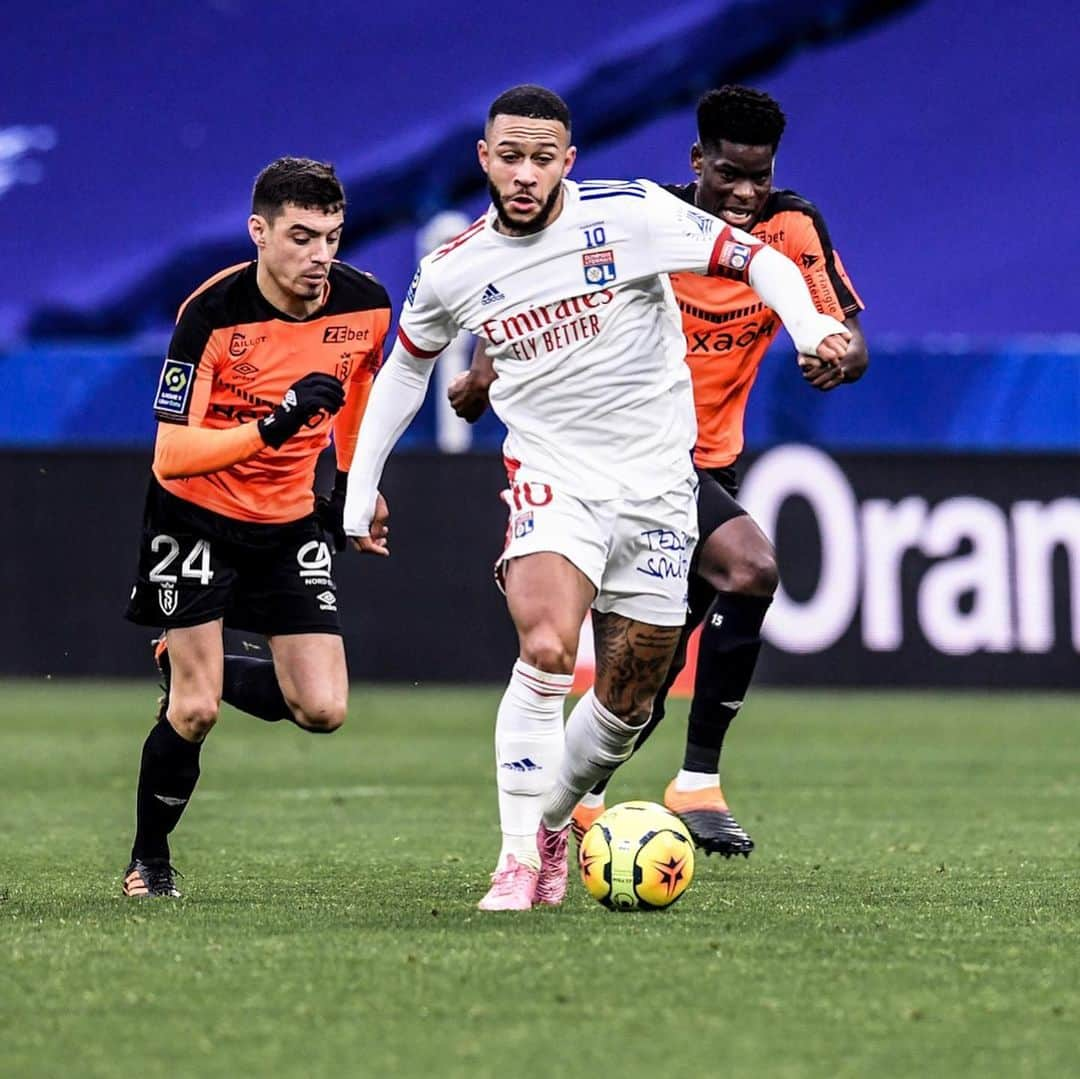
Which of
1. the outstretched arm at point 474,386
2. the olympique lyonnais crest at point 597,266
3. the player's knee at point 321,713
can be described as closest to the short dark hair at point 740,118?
the outstretched arm at point 474,386

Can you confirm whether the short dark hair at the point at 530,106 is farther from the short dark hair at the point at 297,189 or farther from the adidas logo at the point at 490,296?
the short dark hair at the point at 297,189

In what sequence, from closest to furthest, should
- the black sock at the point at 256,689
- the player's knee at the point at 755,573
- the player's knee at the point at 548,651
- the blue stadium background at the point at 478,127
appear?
the player's knee at the point at 548,651 → the black sock at the point at 256,689 → the player's knee at the point at 755,573 → the blue stadium background at the point at 478,127

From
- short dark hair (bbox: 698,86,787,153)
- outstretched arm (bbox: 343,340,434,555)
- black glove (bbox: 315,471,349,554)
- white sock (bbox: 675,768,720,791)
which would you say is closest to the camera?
outstretched arm (bbox: 343,340,434,555)

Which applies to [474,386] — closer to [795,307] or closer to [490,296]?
[490,296]

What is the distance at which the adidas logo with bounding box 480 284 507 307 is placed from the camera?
5645 millimetres

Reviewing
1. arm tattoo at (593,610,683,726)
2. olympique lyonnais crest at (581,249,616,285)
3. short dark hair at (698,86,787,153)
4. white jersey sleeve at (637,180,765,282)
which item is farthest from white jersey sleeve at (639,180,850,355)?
short dark hair at (698,86,787,153)

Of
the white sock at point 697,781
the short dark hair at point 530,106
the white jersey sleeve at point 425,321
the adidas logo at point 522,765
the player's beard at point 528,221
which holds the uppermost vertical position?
the short dark hair at point 530,106

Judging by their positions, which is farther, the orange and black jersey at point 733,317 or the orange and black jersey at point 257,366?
the orange and black jersey at point 733,317

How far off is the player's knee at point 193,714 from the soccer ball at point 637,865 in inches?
44.6

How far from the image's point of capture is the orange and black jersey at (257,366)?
6035 millimetres

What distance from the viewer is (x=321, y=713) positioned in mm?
6270

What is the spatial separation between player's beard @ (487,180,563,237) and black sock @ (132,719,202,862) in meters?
1.61

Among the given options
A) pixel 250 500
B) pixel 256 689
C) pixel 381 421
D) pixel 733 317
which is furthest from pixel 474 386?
pixel 733 317

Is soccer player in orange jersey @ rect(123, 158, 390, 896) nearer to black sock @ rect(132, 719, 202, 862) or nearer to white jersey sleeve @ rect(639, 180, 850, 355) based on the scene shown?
black sock @ rect(132, 719, 202, 862)
